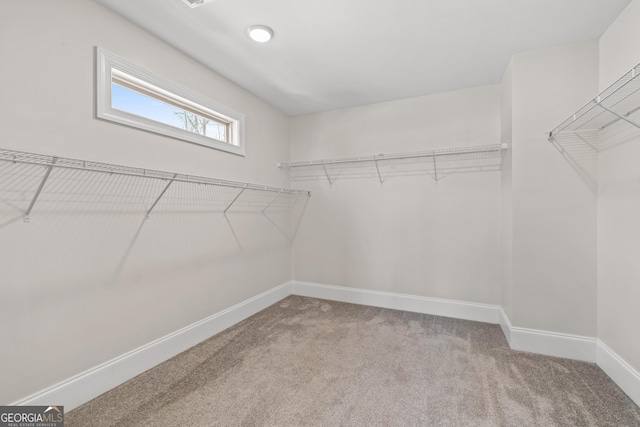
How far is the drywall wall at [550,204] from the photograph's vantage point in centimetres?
202

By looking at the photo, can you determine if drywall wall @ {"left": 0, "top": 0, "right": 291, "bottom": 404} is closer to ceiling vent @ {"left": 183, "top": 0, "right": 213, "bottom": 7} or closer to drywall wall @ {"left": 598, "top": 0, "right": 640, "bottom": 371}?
ceiling vent @ {"left": 183, "top": 0, "right": 213, "bottom": 7}

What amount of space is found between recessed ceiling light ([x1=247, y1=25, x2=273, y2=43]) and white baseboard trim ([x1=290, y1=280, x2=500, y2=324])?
8.71 feet

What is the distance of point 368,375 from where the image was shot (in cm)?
185

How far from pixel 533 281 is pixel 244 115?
3.00m

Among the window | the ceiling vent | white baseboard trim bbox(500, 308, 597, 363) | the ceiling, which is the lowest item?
white baseboard trim bbox(500, 308, 597, 363)

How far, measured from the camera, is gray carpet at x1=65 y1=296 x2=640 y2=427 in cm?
147

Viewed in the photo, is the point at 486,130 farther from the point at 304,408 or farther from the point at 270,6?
the point at 304,408

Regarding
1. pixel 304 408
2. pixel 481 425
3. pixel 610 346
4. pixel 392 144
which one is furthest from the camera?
pixel 392 144

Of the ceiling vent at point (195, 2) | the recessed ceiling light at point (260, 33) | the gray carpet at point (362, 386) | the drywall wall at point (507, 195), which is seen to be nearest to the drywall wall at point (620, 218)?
the gray carpet at point (362, 386)

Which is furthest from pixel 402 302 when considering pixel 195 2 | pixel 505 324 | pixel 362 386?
pixel 195 2

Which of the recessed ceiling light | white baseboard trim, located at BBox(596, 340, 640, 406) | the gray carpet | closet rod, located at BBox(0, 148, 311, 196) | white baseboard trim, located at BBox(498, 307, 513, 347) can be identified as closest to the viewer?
closet rod, located at BBox(0, 148, 311, 196)

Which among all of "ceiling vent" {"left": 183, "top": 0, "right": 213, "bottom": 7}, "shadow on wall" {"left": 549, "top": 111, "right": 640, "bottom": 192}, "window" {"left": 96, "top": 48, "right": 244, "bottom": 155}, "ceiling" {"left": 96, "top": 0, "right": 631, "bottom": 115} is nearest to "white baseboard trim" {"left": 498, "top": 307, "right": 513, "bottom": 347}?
"shadow on wall" {"left": 549, "top": 111, "right": 640, "bottom": 192}

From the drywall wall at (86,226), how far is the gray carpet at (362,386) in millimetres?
Result: 354

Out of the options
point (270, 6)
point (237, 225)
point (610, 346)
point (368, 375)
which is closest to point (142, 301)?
point (237, 225)
